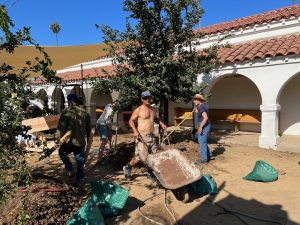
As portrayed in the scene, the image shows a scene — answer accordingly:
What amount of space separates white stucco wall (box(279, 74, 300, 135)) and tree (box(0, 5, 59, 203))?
8730 millimetres

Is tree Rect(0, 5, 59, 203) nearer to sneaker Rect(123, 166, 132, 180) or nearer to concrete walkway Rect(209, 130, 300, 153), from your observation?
sneaker Rect(123, 166, 132, 180)

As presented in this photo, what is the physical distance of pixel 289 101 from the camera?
1126cm

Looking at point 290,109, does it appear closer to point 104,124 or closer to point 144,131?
point 104,124

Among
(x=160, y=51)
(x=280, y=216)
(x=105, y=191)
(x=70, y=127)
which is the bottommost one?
(x=280, y=216)

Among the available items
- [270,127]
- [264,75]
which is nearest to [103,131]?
[270,127]

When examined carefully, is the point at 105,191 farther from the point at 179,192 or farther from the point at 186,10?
the point at 186,10

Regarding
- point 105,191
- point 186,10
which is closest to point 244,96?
point 186,10

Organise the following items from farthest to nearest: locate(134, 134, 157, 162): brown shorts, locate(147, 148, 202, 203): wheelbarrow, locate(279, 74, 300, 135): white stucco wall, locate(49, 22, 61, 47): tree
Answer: locate(49, 22, 61, 47): tree
locate(279, 74, 300, 135): white stucco wall
locate(134, 134, 157, 162): brown shorts
locate(147, 148, 202, 203): wheelbarrow

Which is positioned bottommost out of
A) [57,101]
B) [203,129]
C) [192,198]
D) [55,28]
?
[192,198]

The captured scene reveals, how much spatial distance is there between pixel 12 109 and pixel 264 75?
7792mm

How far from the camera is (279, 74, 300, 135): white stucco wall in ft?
36.3

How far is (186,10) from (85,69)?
12.9 metres

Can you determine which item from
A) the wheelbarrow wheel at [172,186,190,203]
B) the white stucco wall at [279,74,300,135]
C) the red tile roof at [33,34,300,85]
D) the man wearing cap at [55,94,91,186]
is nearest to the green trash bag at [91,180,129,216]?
the wheelbarrow wheel at [172,186,190,203]

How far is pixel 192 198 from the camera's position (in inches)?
233
